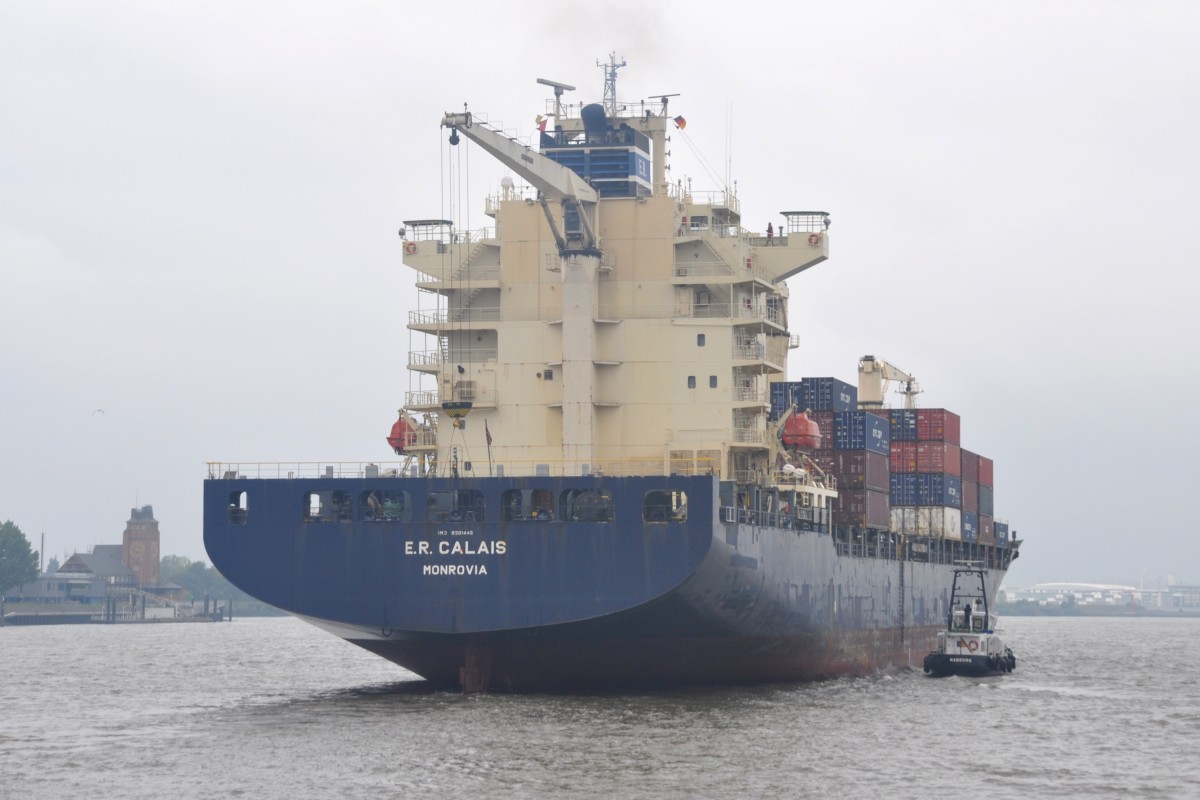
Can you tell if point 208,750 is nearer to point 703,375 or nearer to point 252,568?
point 252,568

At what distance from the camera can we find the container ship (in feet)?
125

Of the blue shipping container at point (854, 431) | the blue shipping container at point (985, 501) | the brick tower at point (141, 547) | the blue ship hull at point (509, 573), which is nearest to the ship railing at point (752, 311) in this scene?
the blue ship hull at point (509, 573)

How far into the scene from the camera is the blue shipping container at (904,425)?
5994 centimetres

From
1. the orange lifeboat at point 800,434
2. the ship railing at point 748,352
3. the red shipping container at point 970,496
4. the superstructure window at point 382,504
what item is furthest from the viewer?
the red shipping container at point 970,496

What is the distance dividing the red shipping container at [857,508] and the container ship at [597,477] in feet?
0.29

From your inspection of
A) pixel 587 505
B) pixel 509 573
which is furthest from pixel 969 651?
pixel 509 573

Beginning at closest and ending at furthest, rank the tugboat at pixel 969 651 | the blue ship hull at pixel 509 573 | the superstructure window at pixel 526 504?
the blue ship hull at pixel 509 573
the superstructure window at pixel 526 504
the tugboat at pixel 969 651

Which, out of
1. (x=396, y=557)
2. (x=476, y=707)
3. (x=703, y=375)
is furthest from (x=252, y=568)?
(x=703, y=375)

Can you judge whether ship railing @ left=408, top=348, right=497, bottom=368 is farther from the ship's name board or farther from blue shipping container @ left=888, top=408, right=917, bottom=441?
blue shipping container @ left=888, top=408, right=917, bottom=441

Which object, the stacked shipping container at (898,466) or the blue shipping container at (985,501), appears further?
the blue shipping container at (985,501)

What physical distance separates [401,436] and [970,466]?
26636 millimetres

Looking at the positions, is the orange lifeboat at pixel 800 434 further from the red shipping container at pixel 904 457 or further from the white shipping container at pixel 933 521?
the white shipping container at pixel 933 521

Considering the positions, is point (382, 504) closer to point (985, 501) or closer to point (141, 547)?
point (985, 501)

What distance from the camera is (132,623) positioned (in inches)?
6334
